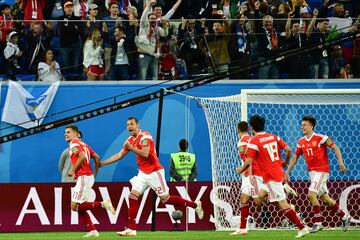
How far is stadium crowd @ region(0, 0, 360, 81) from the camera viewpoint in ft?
74.3

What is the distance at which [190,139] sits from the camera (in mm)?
24016

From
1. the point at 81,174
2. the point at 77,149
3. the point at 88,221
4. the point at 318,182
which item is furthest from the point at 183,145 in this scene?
the point at 88,221

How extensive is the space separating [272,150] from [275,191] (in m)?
0.64

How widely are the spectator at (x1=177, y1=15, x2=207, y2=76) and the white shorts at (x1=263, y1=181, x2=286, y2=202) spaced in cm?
611

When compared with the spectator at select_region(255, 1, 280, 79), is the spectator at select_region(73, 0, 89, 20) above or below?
above

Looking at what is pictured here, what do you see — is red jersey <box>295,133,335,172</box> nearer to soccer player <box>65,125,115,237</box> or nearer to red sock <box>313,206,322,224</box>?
red sock <box>313,206,322,224</box>

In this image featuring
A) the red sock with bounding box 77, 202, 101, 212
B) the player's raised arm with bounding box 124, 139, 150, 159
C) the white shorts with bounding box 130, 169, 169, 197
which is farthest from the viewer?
the red sock with bounding box 77, 202, 101, 212

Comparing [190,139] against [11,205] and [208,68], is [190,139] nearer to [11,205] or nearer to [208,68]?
[208,68]

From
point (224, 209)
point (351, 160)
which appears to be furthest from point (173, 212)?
point (351, 160)

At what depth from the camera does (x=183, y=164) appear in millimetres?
22031

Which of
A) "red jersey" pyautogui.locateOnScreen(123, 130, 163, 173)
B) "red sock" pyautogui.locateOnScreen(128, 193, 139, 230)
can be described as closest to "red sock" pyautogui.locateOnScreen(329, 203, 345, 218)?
"red jersey" pyautogui.locateOnScreen(123, 130, 163, 173)

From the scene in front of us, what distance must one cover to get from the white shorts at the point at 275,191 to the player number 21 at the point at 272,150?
Answer: 0.38 metres

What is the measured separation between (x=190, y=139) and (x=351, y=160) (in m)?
3.60

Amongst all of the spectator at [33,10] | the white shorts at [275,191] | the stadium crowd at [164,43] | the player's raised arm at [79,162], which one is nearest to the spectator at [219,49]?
the stadium crowd at [164,43]
